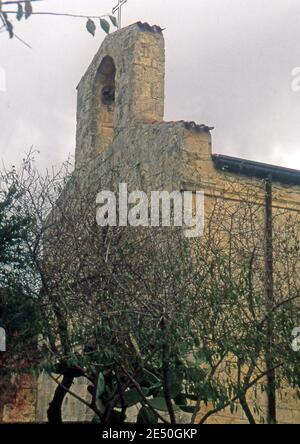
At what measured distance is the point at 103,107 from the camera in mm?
13820

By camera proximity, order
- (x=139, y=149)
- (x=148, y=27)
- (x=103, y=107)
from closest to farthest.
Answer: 1. (x=139, y=149)
2. (x=148, y=27)
3. (x=103, y=107)

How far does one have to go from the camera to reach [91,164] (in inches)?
524

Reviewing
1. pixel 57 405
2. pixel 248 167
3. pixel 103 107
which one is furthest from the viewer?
pixel 103 107

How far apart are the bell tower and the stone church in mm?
16

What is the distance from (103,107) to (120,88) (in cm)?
127

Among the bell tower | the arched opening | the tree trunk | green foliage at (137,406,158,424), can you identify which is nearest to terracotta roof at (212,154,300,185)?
the bell tower

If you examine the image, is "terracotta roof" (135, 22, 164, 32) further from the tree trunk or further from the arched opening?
the tree trunk

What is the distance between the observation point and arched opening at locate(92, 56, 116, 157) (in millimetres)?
13586

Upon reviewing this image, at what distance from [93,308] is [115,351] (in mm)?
623

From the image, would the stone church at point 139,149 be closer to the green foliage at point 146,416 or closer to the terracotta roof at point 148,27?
the terracotta roof at point 148,27

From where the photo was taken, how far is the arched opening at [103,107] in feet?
44.6

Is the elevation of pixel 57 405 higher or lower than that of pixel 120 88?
lower

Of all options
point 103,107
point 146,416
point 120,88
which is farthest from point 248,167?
point 146,416

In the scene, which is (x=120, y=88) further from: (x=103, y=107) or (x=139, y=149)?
(x=139, y=149)
